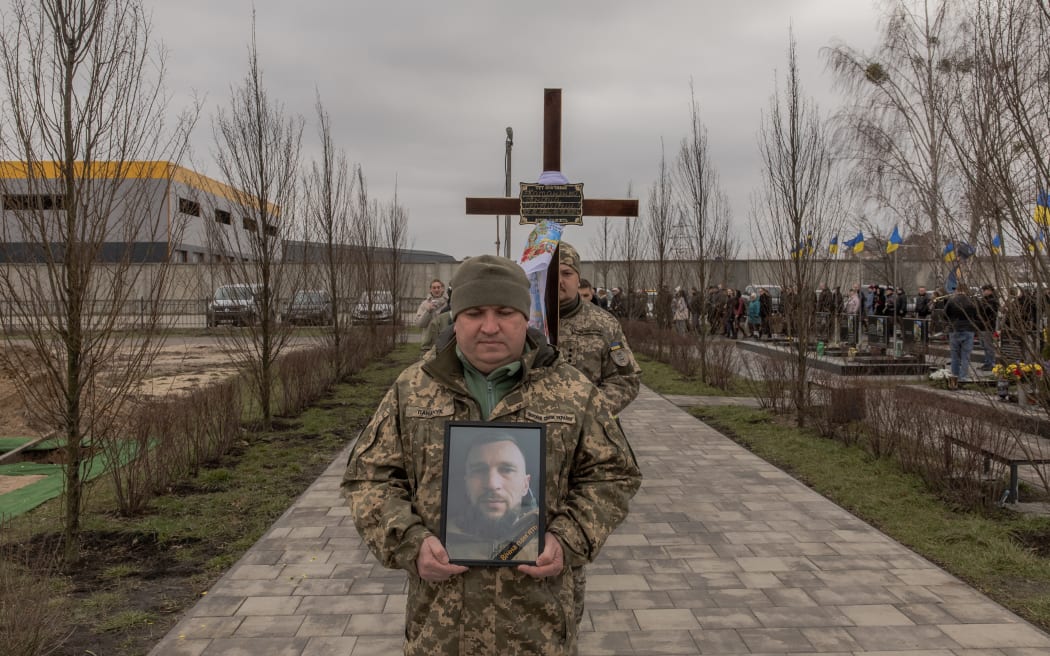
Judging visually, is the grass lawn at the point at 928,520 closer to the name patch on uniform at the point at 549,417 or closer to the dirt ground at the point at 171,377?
the name patch on uniform at the point at 549,417

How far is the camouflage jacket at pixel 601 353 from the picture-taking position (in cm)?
444

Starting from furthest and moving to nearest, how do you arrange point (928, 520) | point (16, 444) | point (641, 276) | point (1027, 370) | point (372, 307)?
point (641, 276), point (372, 307), point (16, 444), point (928, 520), point (1027, 370)

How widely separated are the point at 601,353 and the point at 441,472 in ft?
8.16

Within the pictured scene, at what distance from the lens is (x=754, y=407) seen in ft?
41.4

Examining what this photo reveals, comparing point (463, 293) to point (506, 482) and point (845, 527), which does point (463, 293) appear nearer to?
point (506, 482)

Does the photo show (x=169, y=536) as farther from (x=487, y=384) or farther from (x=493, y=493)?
(x=493, y=493)

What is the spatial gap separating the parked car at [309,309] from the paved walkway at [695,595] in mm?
4474

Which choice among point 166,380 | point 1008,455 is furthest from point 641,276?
point 1008,455

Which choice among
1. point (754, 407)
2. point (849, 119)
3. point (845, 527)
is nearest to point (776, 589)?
point (845, 527)

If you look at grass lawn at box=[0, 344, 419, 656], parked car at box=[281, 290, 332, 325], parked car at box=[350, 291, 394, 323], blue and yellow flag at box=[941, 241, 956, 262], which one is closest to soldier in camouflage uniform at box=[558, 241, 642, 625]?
grass lawn at box=[0, 344, 419, 656]

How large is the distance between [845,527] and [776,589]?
5.46ft

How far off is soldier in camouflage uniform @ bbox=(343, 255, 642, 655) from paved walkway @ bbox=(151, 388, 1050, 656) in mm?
1977

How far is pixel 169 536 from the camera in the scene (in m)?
5.95

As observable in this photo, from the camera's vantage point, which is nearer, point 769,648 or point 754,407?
point 769,648
